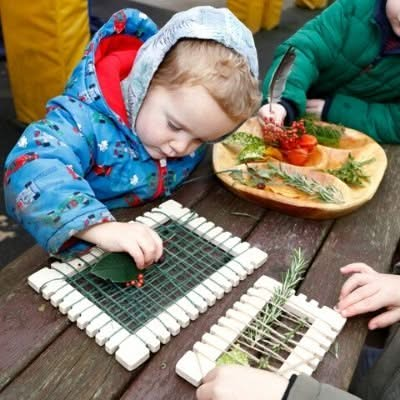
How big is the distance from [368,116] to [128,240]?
0.97 metres

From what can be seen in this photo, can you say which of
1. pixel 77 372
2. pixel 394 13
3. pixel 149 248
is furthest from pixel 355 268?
pixel 394 13

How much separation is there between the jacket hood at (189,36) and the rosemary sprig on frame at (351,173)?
1.08 ft

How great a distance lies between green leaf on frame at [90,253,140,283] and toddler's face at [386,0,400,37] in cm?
106

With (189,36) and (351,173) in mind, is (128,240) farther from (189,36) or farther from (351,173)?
(351,173)

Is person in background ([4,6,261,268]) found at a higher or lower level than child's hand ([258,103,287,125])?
higher

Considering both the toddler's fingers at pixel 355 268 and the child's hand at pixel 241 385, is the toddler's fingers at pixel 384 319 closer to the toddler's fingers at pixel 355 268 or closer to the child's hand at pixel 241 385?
the toddler's fingers at pixel 355 268

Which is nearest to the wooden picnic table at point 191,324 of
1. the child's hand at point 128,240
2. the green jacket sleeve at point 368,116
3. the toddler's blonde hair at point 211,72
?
the child's hand at point 128,240

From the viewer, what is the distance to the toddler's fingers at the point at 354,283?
2.89 feet

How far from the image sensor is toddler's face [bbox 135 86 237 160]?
972 mm

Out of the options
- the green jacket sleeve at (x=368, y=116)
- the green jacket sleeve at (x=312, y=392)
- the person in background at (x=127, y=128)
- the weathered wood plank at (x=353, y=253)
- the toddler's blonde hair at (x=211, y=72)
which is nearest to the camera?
the green jacket sleeve at (x=312, y=392)

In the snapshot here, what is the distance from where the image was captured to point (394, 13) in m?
1.40

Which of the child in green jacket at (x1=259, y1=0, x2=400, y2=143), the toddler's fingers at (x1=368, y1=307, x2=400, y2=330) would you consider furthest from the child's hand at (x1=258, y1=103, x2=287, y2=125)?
the toddler's fingers at (x1=368, y1=307, x2=400, y2=330)

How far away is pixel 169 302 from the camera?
81 centimetres

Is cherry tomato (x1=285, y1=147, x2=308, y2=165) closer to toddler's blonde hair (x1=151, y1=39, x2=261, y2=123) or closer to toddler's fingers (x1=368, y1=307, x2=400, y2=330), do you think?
toddler's blonde hair (x1=151, y1=39, x2=261, y2=123)
